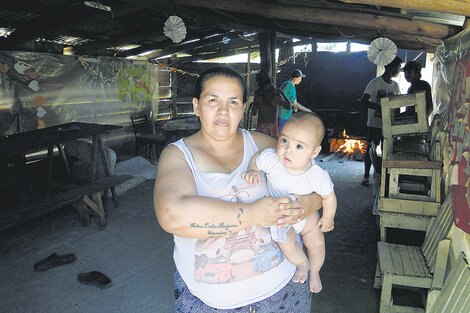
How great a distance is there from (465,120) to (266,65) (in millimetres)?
5574

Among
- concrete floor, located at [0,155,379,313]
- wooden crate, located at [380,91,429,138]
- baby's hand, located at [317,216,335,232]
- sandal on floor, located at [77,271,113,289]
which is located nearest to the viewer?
baby's hand, located at [317,216,335,232]

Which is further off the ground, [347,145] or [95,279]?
[347,145]

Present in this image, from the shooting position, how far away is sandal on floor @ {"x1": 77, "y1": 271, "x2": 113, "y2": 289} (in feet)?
12.1

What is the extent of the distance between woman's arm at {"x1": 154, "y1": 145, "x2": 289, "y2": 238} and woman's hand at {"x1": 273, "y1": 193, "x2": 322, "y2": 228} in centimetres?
5

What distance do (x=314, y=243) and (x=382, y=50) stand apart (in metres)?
4.07

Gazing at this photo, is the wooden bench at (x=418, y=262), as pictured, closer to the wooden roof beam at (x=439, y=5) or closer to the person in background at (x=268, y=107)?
the wooden roof beam at (x=439, y=5)

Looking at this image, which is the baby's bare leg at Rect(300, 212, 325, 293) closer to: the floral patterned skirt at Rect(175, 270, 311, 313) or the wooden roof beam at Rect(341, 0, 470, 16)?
the floral patterned skirt at Rect(175, 270, 311, 313)

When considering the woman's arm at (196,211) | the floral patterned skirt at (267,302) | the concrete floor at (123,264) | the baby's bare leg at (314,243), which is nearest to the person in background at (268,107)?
the concrete floor at (123,264)

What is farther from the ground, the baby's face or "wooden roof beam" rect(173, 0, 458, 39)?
"wooden roof beam" rect(173, 0, 458, 39)

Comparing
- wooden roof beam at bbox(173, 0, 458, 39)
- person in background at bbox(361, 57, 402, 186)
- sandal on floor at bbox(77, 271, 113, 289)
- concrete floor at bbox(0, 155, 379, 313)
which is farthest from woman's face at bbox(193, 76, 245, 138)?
person in background at bbox(361, 57, 402, 186)

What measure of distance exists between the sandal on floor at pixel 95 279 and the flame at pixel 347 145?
798 centimetres

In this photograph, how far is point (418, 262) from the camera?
123 inches

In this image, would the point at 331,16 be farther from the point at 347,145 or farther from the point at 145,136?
the point at 145,136

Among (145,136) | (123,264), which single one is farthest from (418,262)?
(145,136)
